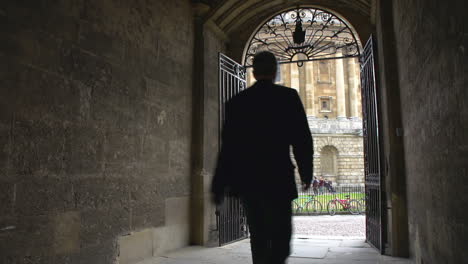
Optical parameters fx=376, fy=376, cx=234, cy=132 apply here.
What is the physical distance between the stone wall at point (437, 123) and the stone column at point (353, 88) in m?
38.5

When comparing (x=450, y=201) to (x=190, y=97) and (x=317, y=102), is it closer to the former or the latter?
(x=190, y=97)

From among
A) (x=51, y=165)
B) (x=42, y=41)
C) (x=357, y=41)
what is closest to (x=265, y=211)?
(x=51, y=165)

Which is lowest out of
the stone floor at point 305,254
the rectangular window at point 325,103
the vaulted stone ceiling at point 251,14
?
the stone floor at point 305,254

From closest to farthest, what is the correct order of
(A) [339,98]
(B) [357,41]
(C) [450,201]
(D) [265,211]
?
(D) [265,211] → (C) [450,201] → (B) [357,41] → (A) [339,98]

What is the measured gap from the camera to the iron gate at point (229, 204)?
6.78m

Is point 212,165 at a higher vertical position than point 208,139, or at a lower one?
lower

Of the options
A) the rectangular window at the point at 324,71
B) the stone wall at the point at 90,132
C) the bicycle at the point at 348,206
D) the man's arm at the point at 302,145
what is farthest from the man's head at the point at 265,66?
the rectangular window at the point at 324,71

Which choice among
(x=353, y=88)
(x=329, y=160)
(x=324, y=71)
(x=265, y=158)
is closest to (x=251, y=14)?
(x=265, y=158)

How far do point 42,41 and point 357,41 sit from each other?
19.7 ft

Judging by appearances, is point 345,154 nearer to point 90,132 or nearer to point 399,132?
point 399,132

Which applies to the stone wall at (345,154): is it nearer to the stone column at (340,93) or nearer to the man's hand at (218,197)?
the stone column at (340,93)

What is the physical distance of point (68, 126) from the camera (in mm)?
3891

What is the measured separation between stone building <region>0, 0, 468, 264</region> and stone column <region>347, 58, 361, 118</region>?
36011 mm

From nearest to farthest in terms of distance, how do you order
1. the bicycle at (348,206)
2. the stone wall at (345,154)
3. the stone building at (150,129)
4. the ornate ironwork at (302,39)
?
1. the stone building at (150,129)
2. the ornate ironwork at (302,39)
3. the bicycle at (348,206)
4. the stone wall at (345,154)
